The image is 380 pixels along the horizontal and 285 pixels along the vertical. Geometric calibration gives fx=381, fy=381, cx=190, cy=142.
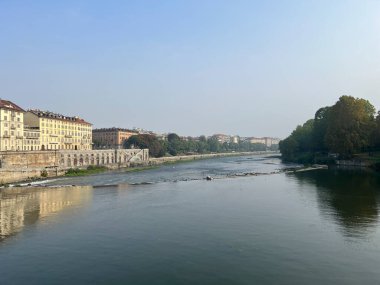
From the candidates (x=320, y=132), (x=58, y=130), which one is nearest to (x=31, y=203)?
(x=58, y=130)

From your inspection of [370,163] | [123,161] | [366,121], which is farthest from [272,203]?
[123,161]

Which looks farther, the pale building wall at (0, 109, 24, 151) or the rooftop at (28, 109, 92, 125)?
the rooftop at (28, 109, 92, 125)

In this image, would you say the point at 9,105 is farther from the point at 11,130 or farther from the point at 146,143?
the point at 146,143

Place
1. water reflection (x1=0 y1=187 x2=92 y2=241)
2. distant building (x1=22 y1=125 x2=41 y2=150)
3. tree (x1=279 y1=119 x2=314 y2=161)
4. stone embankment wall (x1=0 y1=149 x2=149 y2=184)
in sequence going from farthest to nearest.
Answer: tree (x1=279 y1=119 x2=314 y2=161) < distant building (x1=22 y1=125 x2=41 y2=150) < stone embankment wall (x1=0 y1=149 x2=149 y2=184) < water reflection (x1=0 y1=187 x2=92 y2=241)

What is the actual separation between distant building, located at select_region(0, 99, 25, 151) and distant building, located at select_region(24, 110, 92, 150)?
6647 mm

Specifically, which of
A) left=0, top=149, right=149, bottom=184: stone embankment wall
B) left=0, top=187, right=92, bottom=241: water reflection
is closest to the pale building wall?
left=0, top=149, right=149, bottom=184: stone embankment wall

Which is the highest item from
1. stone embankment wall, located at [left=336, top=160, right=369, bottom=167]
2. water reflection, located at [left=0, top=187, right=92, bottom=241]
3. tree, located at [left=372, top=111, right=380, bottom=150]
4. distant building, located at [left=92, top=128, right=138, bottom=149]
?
distant building, located at [left=92, top=128, right=138, bottom=149]

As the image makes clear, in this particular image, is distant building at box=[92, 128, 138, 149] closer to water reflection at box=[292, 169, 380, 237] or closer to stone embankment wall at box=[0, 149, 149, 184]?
stone embankment wall at box=[0, 149, 149, 184]

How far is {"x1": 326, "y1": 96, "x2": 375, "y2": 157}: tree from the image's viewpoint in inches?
3007

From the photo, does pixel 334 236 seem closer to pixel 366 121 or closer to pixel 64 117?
pixel 366 121

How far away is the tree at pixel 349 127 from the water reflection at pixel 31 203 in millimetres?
52846

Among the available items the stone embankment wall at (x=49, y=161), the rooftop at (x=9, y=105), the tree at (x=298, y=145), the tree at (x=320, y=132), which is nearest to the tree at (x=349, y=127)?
the tree at (x=320, y=132)

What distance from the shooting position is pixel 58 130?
93.2 m

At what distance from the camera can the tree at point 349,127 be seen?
76375 mm
